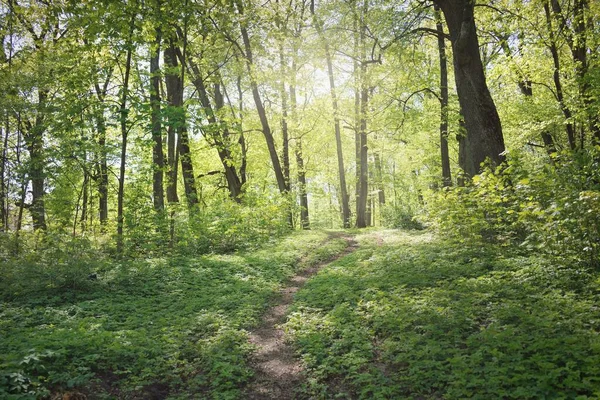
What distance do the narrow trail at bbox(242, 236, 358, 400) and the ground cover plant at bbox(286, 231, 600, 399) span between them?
0.69 ft

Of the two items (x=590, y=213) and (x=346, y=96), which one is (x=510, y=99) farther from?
(x=590, y=213)

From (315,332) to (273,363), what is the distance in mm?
928

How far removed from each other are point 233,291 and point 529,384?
618 centimetres

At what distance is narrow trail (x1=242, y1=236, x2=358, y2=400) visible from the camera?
189 inches

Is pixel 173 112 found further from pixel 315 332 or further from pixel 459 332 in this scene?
pixel 459 332

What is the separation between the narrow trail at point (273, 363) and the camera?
15.8 ft

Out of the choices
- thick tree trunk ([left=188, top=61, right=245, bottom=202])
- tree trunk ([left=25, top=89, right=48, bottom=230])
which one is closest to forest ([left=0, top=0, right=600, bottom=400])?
tree trunk ([left=25, top=89, right=48, bottom=230])

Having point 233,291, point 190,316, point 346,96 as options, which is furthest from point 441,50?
point 190,316

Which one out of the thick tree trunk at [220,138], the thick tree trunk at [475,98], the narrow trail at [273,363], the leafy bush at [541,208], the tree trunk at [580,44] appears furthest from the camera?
the thick tree trunk at [220,138]

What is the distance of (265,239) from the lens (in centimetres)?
1538

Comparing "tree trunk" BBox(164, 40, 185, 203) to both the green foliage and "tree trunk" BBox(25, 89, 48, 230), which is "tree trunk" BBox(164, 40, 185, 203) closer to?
"tree trunk" BBox(25, 89, 48, 230)

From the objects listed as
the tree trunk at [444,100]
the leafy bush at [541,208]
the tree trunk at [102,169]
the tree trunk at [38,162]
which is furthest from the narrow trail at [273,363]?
the tree trunk at [444,100]

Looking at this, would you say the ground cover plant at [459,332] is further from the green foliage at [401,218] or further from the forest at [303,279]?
the green foliage at [401,218]

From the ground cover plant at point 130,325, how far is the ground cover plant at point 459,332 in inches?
49.0
